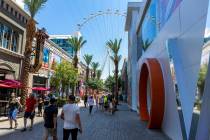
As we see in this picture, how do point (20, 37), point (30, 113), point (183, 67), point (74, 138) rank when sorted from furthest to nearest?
point (20, 37) → point (30, 113) → point (183, 67) → point (74, 138)

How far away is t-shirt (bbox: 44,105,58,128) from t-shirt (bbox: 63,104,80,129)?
4.37 feet

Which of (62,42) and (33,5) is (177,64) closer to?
(33,5)

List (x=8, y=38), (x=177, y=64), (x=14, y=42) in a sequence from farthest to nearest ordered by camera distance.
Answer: (x=14, y=42)
(x=8, y=38)
(x=177, y=64)

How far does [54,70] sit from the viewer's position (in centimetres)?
4388

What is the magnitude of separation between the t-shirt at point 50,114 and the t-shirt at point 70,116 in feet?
4.37

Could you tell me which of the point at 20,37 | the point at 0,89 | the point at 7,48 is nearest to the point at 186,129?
the point at 0,89

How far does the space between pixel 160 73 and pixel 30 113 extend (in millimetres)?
6674

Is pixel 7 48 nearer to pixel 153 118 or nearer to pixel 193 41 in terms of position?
pixel 153 118

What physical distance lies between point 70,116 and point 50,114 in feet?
5.53

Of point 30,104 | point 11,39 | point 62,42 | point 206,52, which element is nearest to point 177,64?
point 206,52

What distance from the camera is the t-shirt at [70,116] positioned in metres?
7.16

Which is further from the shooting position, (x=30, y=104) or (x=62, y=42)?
(x=62, y=42)

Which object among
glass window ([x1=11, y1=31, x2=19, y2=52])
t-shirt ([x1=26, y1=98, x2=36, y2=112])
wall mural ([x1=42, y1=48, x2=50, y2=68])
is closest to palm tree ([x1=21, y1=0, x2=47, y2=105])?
glass window ([x1=11, y1=31, x2=19, y2=52])

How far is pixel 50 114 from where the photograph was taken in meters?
8.66
